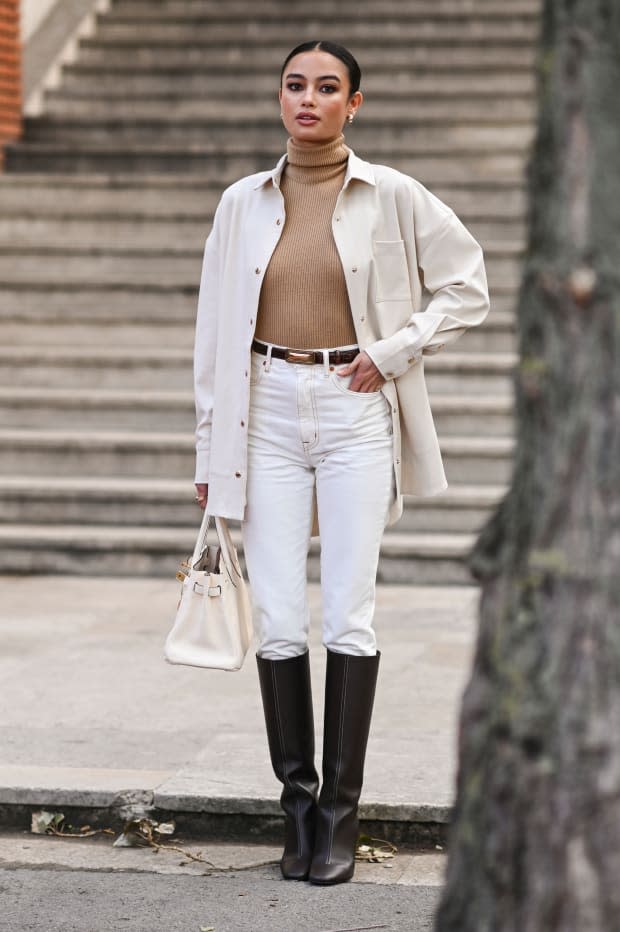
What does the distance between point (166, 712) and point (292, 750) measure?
1.50 metres

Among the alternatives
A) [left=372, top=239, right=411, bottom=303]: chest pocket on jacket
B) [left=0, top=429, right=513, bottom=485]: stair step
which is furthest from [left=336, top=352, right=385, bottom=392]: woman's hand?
[left=0, top=429, right=513, bottom=485]: stair step

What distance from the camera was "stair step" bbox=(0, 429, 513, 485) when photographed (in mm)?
9055

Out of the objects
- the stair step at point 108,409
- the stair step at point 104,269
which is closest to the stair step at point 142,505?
the stair step at point 108,409

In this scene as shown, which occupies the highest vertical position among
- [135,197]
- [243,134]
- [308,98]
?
[243,134]

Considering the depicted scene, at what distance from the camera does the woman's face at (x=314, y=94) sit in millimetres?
4105

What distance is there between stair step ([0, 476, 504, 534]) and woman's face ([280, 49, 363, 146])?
452 cm

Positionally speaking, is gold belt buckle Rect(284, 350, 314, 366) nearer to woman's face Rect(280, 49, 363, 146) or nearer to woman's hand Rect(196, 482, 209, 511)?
woman's hand Rect(196, 482, 209, 511)

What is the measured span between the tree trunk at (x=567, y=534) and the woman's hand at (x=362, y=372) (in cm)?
159

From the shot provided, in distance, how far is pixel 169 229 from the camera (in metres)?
11.1

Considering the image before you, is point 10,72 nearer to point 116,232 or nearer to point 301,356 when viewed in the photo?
point 116,232

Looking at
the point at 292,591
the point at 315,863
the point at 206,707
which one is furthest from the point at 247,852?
the point at 206,707

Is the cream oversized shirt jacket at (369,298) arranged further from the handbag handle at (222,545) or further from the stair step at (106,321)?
the stair step at (106,321)

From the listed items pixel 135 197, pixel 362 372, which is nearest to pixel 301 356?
pixel 362 372

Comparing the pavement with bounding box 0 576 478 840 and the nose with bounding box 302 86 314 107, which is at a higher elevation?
the nose with bounding box 302 86 314 107
